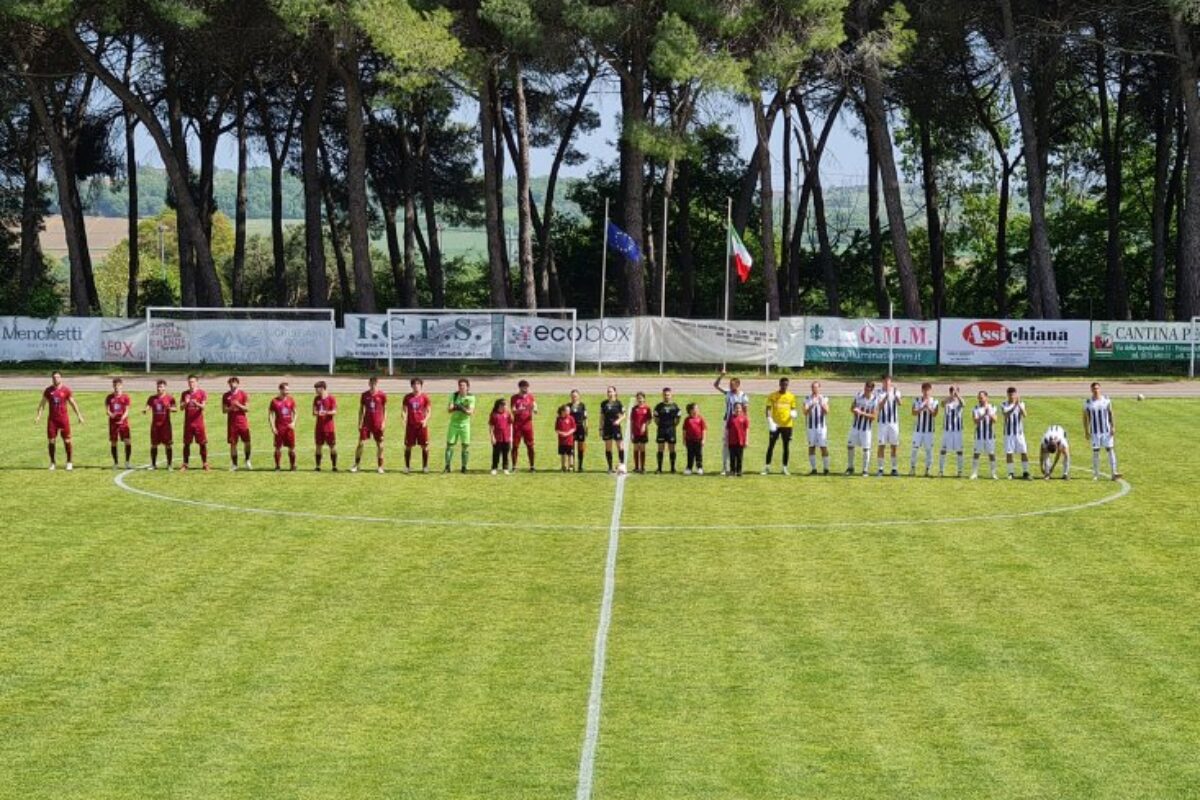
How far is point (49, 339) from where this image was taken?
54.4 metres

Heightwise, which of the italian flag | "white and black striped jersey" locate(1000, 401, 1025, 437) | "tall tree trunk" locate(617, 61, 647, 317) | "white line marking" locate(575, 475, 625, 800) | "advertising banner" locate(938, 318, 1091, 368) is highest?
"tall tree trunk" locate(617, 61, 647, 317)

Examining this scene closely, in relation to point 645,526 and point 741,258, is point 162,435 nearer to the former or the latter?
point 645,526

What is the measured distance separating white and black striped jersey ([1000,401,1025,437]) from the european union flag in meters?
23.4

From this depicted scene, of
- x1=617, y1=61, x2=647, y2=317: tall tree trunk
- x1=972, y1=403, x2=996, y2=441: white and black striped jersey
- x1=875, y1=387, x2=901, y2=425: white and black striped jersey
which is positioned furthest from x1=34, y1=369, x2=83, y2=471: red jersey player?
x1=617, y1=61, x2=647, y2=317: tall tree trunk

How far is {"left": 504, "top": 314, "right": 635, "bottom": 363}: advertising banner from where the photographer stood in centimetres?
5388

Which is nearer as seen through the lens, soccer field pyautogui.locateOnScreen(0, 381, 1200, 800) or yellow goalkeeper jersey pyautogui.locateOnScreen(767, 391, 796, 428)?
soccer field pyautogui.locateOnScreen(0, 381, 1200, 800)

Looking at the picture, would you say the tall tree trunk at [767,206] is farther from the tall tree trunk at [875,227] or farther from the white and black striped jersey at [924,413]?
the white and black striped jersey at [924,413]

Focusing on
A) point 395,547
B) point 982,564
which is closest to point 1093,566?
point 982,564

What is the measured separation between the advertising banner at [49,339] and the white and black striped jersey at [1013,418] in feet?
106

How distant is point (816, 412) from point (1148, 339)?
26.0 meters

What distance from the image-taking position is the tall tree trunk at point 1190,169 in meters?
55.1

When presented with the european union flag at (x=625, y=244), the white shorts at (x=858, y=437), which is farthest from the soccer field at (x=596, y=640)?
the european union flag at (x=625, y=244)

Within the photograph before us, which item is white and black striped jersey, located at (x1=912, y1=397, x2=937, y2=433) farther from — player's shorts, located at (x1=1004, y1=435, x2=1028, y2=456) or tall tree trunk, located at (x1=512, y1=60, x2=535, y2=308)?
tall tree trunk, located at (x1=512, y1=60, x2=535, y2=308)

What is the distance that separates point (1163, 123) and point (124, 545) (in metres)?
54.9
